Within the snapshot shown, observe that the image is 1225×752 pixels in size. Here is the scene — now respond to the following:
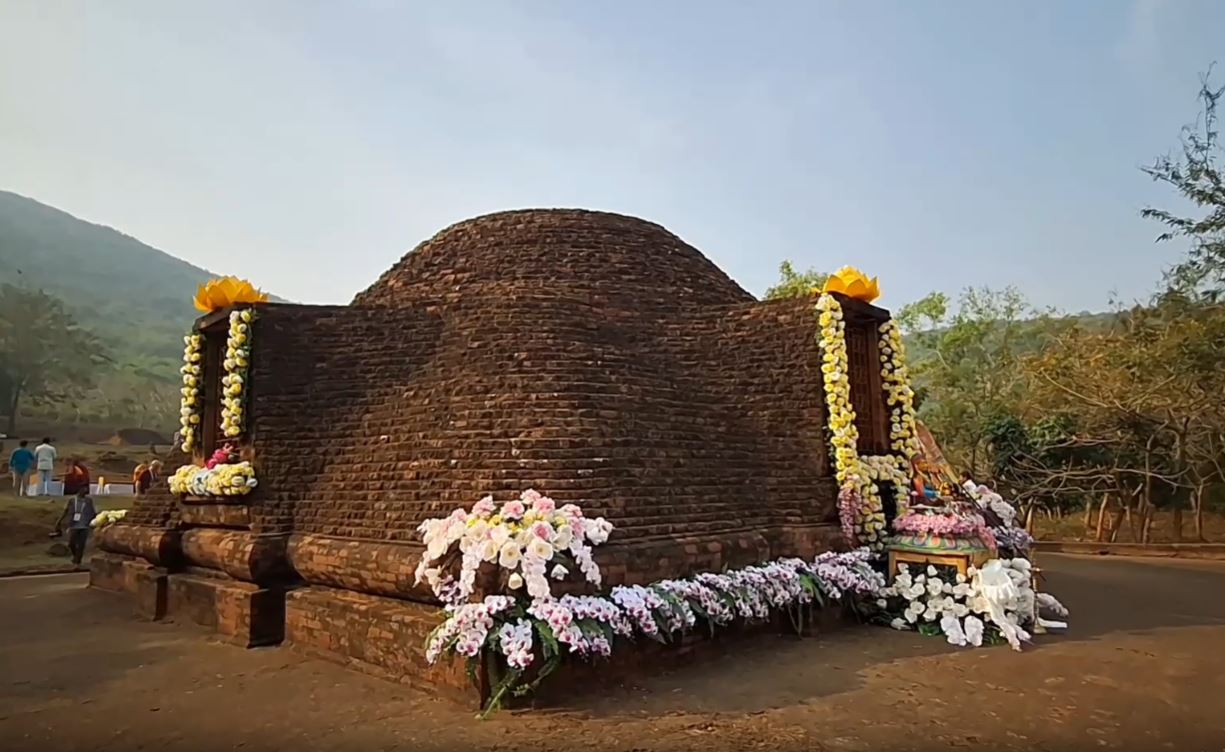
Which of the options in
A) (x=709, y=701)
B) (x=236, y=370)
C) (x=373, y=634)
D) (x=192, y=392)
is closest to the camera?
(x=709, y=701)

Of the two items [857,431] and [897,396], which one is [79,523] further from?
[897,396]

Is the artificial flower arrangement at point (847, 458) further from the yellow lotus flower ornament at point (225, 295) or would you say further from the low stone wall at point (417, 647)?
the yellow lotus flower ornament at point (225, 295)

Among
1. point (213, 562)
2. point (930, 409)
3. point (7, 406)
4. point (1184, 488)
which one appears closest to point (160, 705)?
point (213, 562)

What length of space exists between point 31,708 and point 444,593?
2.81 metres

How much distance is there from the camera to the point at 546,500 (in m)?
5.57

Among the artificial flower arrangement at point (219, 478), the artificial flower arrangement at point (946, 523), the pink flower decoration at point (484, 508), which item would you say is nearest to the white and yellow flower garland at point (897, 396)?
the artificial flower arrangement at point (946, 523)

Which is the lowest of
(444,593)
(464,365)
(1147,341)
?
(444,593)

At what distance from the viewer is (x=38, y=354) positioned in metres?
39.7

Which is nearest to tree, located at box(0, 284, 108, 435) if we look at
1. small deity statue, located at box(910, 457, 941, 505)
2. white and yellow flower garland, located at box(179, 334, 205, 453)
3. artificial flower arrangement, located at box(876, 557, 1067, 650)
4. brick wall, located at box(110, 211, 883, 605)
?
white and yellow flower garland, located at box(179, 334, 205, 453)

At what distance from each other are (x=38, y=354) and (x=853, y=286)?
43486 mm

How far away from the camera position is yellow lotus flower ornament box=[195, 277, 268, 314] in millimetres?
8695

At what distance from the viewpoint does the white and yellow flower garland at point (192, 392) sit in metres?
9.09

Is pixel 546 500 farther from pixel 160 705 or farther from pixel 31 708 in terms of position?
pixel 31 708

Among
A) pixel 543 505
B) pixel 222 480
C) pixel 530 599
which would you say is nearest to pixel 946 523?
pixel 543 505
